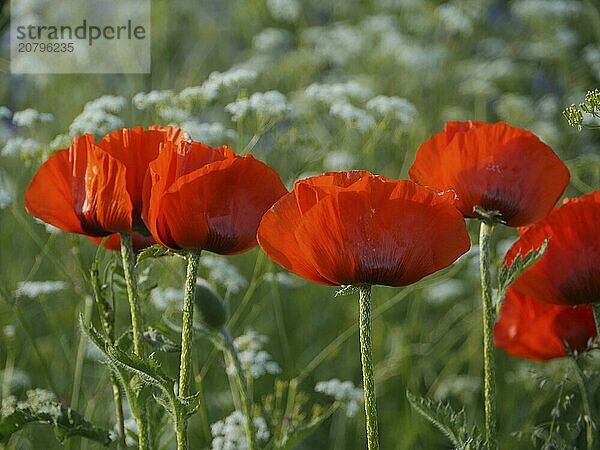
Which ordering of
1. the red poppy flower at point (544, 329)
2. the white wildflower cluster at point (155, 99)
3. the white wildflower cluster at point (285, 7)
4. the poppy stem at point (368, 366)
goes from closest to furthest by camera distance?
the poppy stem at point (368, 366) → the red poppy flower at point (544, 329) → the white wildflower cluster at point (155, 99) → the white wildflower cluster at point (285, 7)

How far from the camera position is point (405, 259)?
869mm

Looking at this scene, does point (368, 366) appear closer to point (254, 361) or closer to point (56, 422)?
point (56, 422)

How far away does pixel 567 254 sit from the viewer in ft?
3.37

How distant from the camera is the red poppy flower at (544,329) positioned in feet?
3.68

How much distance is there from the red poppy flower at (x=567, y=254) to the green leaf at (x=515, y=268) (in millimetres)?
51

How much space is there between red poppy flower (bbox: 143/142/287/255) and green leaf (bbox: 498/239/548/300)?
231mm

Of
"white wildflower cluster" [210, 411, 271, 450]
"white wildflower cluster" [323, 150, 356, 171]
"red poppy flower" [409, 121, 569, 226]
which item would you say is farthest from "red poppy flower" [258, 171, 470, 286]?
"white wildflower cluster" [323, 150, 356, 171]

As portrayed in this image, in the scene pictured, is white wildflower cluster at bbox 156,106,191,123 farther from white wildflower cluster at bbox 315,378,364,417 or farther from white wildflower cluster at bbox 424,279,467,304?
white wildflower cluster at bbox 424,279,467,304

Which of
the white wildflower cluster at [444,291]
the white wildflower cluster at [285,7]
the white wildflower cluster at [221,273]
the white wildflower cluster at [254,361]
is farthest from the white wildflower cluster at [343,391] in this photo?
the white wildflower cluster at [285,7]

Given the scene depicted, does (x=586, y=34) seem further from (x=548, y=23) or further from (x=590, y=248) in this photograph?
(x=590, y=248)

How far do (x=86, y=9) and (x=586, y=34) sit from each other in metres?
1.94

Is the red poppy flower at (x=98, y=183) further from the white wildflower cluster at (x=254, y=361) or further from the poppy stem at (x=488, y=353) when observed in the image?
the white wildflower cluster at (x=254, y=361)

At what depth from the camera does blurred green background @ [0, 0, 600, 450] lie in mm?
1804

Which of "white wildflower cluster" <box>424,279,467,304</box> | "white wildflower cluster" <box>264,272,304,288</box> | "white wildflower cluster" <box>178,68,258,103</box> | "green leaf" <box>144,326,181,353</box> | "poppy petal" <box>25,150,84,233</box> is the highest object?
"poppy petal" <box>25,150,84,233</box>
